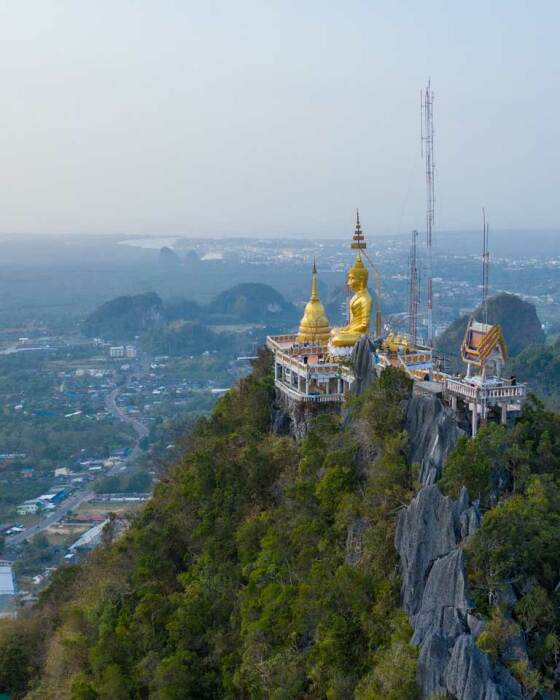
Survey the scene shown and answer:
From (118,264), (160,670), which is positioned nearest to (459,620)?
(160,670)

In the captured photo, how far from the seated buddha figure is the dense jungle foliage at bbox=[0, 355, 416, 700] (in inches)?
84.6

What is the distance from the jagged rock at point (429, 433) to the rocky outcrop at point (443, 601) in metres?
0.97

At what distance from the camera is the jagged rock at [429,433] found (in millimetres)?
12992

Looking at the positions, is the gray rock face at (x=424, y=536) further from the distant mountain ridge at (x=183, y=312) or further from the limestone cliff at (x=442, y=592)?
the distant mountain ridge at (x=183, y=312)

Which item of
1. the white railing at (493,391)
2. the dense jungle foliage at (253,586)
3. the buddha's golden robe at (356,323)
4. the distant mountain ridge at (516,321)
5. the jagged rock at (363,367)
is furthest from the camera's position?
the distant mountain ridge at (516,321)

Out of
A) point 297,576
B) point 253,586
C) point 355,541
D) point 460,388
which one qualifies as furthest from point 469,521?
point 253,586

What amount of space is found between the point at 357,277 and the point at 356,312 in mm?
875

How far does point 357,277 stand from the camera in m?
19.2

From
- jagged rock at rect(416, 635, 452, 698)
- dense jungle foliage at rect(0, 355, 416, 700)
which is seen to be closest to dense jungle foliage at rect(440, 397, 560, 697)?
jagged rock at rect(416, 635, 452, 698)

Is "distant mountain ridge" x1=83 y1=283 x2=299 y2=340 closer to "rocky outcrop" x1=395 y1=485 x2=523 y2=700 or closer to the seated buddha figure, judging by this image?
the seated buddha figure

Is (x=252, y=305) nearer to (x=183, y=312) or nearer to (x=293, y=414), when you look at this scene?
(x=183, y=312)

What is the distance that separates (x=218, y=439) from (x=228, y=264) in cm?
15690

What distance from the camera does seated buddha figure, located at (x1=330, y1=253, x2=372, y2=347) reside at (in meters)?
18.4

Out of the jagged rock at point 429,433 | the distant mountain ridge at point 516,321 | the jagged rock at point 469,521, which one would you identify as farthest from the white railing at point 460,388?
the distant mountain ridge at point 516,321
